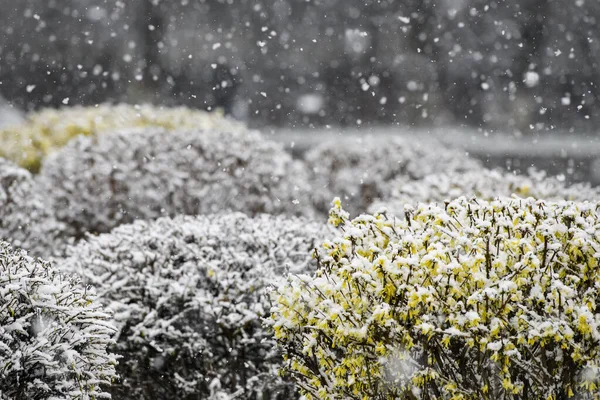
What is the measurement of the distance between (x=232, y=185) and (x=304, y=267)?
2.96 metres

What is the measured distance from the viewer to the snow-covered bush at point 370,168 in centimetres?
887

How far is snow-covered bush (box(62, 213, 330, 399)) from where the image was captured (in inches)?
147

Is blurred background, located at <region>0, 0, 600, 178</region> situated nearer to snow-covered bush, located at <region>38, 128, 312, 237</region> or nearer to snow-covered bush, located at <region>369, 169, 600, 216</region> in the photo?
snow-covered bush, located at <region>38, 128, 312, 237</region>

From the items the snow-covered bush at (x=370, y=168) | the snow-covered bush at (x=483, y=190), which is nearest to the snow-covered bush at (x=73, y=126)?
the snow-covered bush at (x=370, y=168)

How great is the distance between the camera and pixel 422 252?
2742 mm

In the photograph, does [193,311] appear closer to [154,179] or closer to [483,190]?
[154,179]

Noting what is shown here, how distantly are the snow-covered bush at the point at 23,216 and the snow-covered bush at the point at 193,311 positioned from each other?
6.13 feet

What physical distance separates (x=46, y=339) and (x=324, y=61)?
2203 centimetres

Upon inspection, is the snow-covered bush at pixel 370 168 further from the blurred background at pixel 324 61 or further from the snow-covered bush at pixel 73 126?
the blurred background at pixel 324 61

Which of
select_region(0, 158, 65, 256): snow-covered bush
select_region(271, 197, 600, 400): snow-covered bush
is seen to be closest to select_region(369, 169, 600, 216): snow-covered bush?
select_region(0, 158, 65, 256): snow-covered bush

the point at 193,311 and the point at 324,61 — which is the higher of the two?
the point at 324,61

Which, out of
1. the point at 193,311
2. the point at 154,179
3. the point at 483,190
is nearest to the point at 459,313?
the point at 193,311

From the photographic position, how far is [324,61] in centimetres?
2367

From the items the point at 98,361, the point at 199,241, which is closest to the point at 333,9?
the point at 199,241
